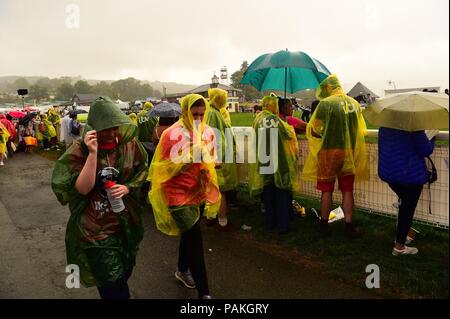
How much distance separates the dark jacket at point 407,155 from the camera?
3582 millimetres

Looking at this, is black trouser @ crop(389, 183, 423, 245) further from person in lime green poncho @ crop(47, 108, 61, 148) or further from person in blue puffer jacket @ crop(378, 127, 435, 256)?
person in lime green poncho @ crop(47, 108, 61, 148)

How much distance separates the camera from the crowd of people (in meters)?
2.56

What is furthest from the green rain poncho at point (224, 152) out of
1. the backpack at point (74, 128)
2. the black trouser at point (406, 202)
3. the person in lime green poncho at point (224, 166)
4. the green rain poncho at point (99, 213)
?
the backpack at point (74, 128)

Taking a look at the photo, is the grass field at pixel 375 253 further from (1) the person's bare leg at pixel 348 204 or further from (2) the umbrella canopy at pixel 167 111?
(2) the umbrella canopy at pixel 167 111

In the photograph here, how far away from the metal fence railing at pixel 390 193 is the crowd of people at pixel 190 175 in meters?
0.28

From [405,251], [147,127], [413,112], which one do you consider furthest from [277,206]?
[147,127]

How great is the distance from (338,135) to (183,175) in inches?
83.1

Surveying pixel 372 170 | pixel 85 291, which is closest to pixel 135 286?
pixel 85 291

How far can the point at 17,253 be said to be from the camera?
489 centimetres

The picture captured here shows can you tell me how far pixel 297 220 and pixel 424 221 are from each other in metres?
1.67

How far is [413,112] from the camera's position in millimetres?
3430

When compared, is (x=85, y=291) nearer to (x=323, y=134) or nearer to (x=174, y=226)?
(x=174, y=226)

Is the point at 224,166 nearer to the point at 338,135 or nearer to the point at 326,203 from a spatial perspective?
the point at 326,203

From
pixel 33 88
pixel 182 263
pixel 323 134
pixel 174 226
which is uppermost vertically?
pixel 33 88
